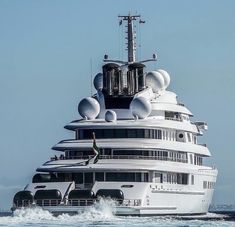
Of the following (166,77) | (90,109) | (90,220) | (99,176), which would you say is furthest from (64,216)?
(166,77)

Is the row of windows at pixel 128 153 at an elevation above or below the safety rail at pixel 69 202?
above

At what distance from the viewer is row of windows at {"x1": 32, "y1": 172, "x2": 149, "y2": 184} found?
98812 millimetres

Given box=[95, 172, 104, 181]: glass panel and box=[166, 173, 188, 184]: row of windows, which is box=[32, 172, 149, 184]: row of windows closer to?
box=[95, 172, 104, 181]: glass panel

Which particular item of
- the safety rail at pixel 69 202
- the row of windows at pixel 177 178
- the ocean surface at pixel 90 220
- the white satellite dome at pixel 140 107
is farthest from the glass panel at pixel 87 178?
the white satellite dome at pixel 140 107

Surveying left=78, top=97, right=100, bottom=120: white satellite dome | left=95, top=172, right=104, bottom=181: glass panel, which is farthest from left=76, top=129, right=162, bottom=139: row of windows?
left=95, top=172, right=104, bottom=181: glass panel

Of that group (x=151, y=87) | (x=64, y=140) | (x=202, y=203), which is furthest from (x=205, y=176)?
(x=64, y=140)

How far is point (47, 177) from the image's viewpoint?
4008 inches

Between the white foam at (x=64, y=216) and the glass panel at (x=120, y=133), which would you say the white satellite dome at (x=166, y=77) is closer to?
the glass panel at (x=120, y=133)

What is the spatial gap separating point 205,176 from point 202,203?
3034 millimetres

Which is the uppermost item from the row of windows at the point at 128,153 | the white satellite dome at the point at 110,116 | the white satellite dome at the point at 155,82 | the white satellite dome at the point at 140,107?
the white satellite dome at the point at 155,82

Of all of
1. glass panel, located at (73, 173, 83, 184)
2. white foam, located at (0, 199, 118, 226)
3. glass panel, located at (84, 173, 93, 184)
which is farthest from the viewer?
glass panel, located at (73, 173, 83, 184)

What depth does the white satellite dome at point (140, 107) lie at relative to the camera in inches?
4144

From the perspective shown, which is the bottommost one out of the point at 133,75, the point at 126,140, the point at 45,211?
the point at 45,211

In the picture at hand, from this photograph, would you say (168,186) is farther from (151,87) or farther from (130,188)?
(151,87)
